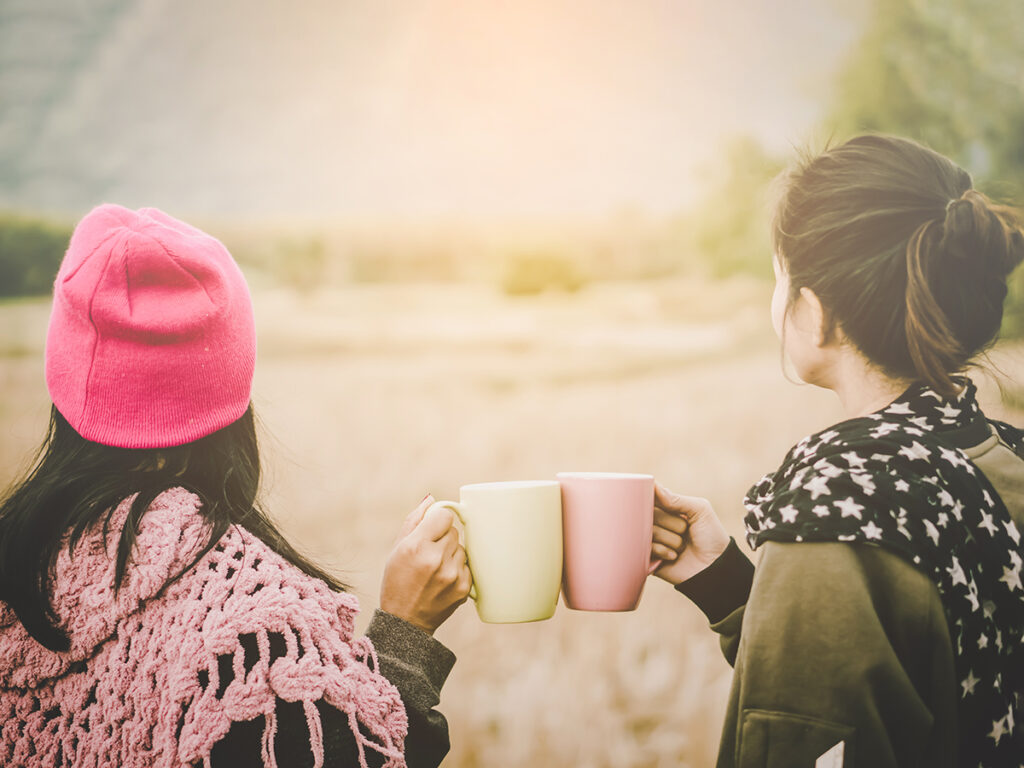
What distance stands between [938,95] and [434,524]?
223 cm

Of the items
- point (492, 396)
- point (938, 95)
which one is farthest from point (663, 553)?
point (938, 95)

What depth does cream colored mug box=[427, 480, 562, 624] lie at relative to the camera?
0.57 metres

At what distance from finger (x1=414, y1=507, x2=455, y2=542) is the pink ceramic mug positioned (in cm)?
9

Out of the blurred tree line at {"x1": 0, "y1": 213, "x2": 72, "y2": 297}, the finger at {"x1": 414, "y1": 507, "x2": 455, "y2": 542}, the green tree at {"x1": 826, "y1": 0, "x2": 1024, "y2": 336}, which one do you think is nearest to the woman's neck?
the finger at {"x1": 414, "y1": 507, "x2": 455, "y2": 542}

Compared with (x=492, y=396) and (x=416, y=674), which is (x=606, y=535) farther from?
(x=492, y=396)

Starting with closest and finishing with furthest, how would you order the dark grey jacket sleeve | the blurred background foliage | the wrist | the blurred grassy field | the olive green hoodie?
the olive green hoodie, the dark grey jacket sleeve, the wrist, the blurred grassy field, the blurred background foliage

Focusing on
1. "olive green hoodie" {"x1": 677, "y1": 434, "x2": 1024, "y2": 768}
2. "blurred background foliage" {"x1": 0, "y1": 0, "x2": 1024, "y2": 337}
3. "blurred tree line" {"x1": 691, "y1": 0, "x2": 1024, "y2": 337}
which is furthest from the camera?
"blurred tree line" {"x1": 691, "y1": 0, "x2": 1024, "y2": 337}

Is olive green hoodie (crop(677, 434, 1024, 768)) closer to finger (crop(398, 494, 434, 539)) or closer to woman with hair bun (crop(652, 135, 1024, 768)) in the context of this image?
woman with hair bun (crop(652, 135, 1024, 768))

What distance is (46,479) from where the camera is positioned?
0.56 meters

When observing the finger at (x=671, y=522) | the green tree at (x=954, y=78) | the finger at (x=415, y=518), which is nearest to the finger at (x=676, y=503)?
the finger at (x=671, y=522)

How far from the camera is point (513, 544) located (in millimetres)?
577

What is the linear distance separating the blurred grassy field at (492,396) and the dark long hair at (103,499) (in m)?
1.02

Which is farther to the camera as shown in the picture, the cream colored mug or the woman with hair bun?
the cream colored mug

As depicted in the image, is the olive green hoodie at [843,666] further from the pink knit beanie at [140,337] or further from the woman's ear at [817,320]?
the pink knit beanie at [140,337]
